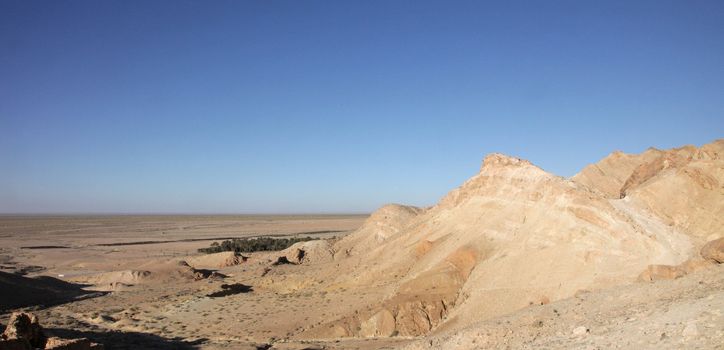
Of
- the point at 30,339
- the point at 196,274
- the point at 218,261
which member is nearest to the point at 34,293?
the point at 196,274

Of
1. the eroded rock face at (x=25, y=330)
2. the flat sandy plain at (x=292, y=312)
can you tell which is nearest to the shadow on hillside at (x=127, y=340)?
the flat sandy plain at (x=292, y=312)

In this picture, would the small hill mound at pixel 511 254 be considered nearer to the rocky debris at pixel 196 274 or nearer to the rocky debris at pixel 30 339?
the rocky debris at pixel 30 339

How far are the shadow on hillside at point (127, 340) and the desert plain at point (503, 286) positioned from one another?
0.06 m

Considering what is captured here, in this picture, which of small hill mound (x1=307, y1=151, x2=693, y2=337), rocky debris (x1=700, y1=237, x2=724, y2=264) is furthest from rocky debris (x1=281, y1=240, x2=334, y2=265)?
rocky debris (x1=700, y1=237, x2=724, y2=264)

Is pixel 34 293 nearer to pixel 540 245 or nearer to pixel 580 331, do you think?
pixel 540 245

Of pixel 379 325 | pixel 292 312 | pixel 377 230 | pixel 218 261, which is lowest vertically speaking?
pixel 218 261

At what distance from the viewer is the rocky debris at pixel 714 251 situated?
38.2 feet

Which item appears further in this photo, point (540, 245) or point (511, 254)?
point (511, 254)

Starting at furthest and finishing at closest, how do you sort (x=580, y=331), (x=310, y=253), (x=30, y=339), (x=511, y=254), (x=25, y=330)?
(x=310, y=253) < (x=511, y=254) < (x=30, y=339) < (x=25, y=330) < (x=580, y=331)

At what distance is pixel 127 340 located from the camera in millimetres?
15797

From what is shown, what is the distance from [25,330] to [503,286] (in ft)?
39.5

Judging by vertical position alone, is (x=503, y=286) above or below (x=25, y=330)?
above

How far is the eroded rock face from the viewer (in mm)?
11043

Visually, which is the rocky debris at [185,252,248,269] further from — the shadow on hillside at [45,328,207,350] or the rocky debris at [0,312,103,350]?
the rocky debris at [0,312,103,350]
